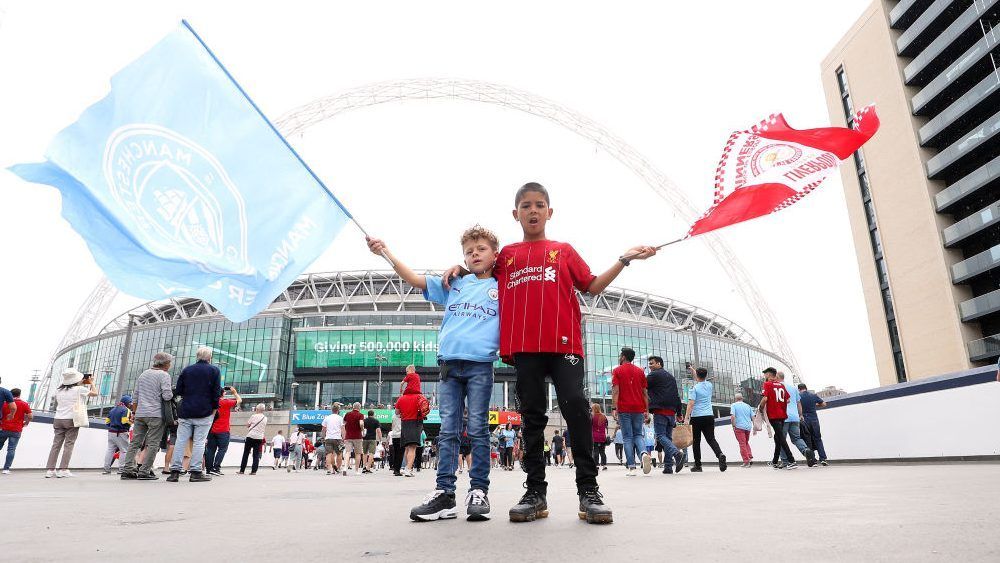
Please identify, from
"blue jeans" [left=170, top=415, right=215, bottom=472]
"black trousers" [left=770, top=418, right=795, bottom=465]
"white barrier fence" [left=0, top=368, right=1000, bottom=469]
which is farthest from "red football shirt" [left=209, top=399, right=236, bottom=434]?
"black trousers" [left=770, top=418, right=795, bottom=465]

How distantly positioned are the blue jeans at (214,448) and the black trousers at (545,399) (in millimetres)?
9652

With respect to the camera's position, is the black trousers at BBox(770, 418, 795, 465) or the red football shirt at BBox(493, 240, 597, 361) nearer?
the red football shirt at BBox(493, 240, 597, 361)

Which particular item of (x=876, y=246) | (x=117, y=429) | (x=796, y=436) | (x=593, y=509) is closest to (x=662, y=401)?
(x=796, y=436)

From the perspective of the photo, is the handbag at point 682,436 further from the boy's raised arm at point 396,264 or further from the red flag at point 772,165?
the boy's raised arm at point 396,264

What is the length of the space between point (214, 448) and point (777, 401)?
10.2 meters

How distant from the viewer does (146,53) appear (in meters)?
4.65

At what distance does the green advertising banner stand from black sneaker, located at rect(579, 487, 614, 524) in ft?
198

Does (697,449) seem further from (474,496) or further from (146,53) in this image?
(146,53)

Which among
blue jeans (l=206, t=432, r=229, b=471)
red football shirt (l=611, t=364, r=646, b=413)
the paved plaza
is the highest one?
red football shirt (l=611, t=364, r=646, b=413)

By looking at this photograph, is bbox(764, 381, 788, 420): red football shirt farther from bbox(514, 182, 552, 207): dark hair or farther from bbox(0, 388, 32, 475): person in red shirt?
bbox(0, 388, 32, 475): person in red shirt

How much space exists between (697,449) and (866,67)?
45.9m

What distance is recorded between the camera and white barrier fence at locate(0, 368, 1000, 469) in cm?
920

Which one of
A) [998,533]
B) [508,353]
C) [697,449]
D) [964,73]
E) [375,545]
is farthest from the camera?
[964,73]

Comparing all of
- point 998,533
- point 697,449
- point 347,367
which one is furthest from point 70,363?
point 998,533
